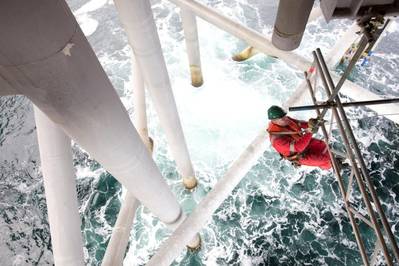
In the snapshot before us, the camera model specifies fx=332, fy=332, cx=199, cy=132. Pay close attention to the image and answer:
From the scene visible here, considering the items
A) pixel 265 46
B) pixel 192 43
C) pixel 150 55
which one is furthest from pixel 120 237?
pixel 192 43

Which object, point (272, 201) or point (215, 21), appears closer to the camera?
point (215, 21)

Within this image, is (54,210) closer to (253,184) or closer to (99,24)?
(253,184)

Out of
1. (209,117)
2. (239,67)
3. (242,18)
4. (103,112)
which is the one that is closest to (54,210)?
(103,112)

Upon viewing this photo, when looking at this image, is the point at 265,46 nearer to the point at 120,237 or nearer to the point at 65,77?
the point at 120,237

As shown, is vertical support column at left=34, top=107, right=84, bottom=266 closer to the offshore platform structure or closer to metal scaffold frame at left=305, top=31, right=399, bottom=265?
the offshore platform structure

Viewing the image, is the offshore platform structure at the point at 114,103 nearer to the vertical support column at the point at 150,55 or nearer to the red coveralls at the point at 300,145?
the vertical support column at the point at 150,55

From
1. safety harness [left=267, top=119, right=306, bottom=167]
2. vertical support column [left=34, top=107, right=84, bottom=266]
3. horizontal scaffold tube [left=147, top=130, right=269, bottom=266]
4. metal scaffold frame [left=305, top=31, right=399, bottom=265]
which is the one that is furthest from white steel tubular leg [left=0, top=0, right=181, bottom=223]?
safety harness [left=267, top=119, right=306, bottom=167]
